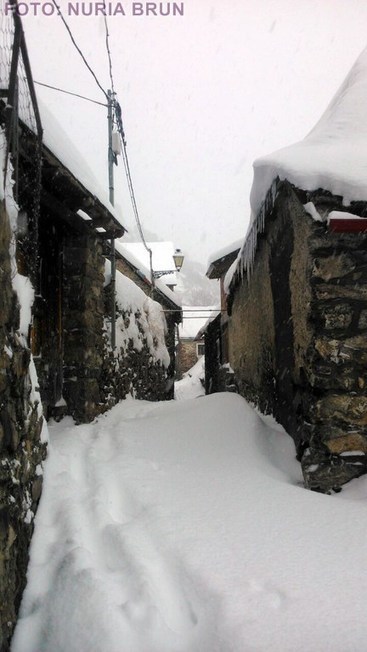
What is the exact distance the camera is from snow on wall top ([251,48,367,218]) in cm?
316

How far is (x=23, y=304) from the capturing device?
8.18 feet

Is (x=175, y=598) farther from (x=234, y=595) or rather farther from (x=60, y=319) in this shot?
(x=60, y=319)

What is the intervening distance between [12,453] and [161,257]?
21.3m

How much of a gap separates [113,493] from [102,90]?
7.70 meters

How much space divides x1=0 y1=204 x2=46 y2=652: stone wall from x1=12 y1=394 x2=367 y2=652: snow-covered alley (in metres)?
0.15

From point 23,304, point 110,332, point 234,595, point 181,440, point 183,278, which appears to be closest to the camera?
point 234,595

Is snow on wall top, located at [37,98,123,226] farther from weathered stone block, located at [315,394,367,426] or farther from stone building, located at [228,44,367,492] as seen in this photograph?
weathered stone block, located at [315,394,367,426]

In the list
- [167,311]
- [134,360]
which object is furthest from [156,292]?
[134,360]

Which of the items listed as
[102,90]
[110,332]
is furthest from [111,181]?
[110,332]

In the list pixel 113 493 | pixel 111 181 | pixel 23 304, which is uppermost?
pixel 111 181

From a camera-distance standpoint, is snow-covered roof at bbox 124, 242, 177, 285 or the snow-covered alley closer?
the snow-covered alley

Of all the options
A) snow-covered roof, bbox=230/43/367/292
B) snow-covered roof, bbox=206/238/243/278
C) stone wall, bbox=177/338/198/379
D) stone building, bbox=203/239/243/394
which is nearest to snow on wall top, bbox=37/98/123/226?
snow-covered roof, bbox=230/43/367/292

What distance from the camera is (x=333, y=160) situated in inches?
130

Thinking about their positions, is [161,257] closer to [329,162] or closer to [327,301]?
[329,162]
